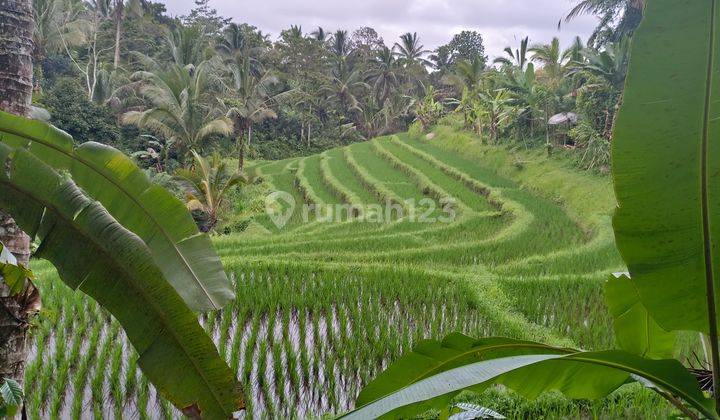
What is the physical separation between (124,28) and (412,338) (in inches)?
805

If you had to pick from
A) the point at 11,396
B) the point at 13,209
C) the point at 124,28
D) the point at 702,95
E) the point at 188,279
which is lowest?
the point at 11,396

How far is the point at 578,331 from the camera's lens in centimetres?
390

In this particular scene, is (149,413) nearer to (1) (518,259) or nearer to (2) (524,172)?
(1) (518,259)

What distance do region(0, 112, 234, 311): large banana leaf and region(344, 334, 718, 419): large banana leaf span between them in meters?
0.73

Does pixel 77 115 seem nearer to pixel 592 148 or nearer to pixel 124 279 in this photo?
pixel 592 148

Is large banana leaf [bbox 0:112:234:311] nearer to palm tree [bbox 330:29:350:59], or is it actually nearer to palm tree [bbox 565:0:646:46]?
palm tree [bbox 565:0:646:46]

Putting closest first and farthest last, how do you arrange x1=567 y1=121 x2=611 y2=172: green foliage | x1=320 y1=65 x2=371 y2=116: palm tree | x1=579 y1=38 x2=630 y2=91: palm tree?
x1=579 y1=38 x2=630 y2=91: palm tree → x1=567 y1=121 x2=611 y2=172: green foliage → x1=320 y1=65 x2=371 y2=116: palm tree

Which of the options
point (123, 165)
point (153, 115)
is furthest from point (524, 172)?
point (123, 165)

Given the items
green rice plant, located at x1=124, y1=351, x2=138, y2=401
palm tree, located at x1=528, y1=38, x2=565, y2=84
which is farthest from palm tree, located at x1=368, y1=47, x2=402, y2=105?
green rice plant, located at x1=124, y1=351, x2=138, y2=401

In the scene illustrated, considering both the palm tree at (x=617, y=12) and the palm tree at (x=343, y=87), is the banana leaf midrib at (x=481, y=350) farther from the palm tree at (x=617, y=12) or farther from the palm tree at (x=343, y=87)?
the palm tree at (x=343, y=87)

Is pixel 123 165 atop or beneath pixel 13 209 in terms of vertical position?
atop

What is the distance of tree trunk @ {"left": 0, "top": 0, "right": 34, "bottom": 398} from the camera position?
154 cm

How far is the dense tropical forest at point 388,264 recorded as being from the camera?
0.94 metres

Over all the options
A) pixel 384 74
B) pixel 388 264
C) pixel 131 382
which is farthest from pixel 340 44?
pixel 131 382
